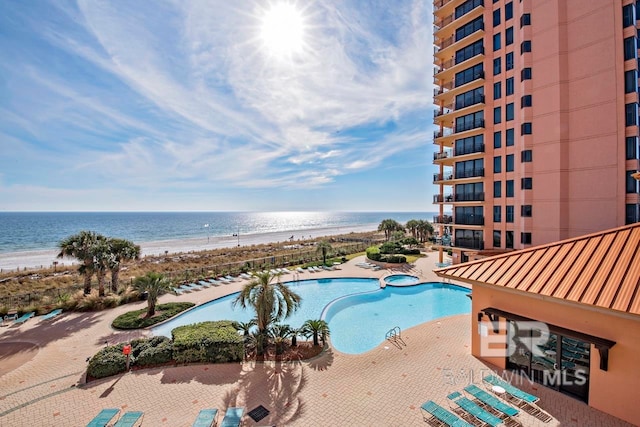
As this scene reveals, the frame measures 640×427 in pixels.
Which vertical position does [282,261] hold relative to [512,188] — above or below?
below

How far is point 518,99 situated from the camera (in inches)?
877

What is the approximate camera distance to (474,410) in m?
8.05

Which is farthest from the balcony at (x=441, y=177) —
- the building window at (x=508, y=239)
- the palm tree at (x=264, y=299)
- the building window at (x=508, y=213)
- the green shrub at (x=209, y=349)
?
the green shrub at (x=209, y=349)

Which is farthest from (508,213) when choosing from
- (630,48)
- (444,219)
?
(630,48)

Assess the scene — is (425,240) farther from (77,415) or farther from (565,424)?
(77,415)

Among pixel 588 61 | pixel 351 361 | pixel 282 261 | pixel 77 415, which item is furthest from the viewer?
pixel 282 261

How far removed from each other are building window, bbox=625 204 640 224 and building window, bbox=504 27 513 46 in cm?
1556

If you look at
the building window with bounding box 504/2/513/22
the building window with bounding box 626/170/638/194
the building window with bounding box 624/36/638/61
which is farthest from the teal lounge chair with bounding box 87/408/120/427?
the building window with bounding box 504/2/513/22

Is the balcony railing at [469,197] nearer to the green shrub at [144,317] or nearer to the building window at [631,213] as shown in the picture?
the building window at [631,213]

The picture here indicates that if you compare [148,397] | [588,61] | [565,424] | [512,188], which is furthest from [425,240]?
[148,397]

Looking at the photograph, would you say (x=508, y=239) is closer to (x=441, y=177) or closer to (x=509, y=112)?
(x=441, y=177)

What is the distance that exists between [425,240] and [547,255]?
4261 cm

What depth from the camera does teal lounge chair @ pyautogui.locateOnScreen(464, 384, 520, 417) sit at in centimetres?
797

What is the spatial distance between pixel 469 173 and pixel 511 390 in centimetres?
2177
